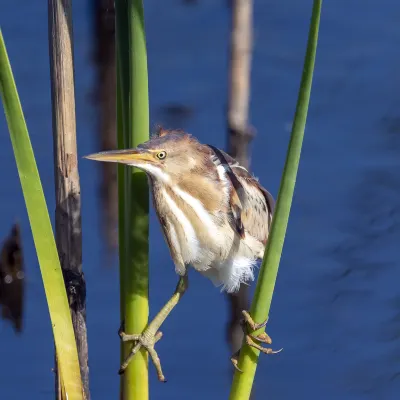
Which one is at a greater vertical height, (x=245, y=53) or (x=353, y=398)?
(x=245, y=53)

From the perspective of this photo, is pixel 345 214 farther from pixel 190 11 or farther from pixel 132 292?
pixel 132 292

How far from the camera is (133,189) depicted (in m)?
1.88

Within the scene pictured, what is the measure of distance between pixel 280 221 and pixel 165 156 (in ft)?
1.24

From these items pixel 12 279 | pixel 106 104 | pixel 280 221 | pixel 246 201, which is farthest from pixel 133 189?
pixel 106 104

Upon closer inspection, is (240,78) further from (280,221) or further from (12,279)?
(280,221)

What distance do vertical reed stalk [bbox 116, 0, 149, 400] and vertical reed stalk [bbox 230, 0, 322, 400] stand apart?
0.72 ft

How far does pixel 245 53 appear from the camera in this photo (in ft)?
9.89

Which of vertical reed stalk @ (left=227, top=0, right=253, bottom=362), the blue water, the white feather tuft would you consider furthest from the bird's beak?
the blue water

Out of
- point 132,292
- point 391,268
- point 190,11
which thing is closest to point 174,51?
point 190,11

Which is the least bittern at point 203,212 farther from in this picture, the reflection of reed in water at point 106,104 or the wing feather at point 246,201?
the reflection of reed in water at point 106,104

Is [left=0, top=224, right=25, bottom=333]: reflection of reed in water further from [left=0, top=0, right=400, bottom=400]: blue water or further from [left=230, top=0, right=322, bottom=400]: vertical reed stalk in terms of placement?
[left=230, top=0, right=322, bottom=400]: vertical reed stalk

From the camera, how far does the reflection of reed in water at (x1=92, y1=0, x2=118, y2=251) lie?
3492 millimetres

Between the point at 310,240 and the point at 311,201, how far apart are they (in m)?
0.15

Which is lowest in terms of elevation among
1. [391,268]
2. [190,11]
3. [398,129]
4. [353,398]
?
[353,398]
